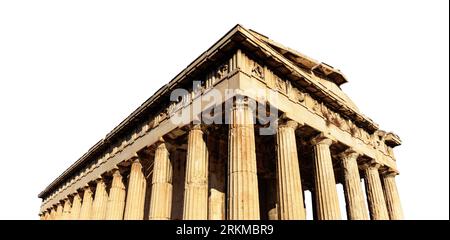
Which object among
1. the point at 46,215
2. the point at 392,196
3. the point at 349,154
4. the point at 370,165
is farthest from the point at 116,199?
the point at 46,215

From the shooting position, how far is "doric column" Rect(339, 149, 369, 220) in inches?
799

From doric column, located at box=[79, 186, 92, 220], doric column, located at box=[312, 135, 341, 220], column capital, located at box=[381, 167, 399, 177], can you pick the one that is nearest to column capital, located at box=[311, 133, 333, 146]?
doric column, located at box=[312, 135, 341, 220]

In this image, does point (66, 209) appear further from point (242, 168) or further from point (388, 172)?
point (388, 172)

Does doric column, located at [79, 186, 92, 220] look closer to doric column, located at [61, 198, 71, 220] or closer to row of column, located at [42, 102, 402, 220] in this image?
row of column, located at [42, 102, 402, 220]

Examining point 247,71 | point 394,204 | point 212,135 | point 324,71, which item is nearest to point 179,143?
point 212,135

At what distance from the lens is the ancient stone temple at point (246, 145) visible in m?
15.9

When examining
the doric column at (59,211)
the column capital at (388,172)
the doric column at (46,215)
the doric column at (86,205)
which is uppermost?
the doric column at (46,215)

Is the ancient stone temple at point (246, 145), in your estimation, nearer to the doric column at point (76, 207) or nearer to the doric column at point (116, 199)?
the doric column at point (116, 199)

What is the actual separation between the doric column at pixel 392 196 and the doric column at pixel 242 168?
552 inches

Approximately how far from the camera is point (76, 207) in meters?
31.8

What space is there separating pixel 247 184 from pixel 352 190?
8916 millimetres

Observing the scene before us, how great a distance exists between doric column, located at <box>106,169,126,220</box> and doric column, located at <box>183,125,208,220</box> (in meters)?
9.05

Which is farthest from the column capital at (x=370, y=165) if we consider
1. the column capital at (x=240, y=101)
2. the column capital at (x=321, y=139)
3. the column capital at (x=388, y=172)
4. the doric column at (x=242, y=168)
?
the column capital at (x=240, y=101)
